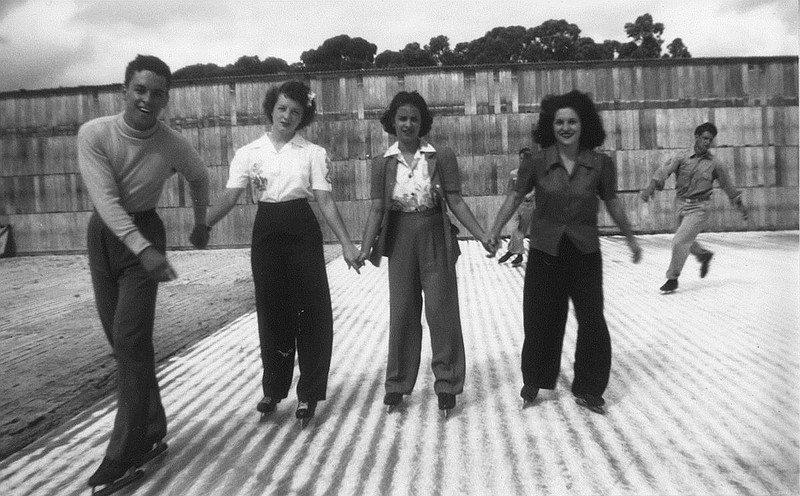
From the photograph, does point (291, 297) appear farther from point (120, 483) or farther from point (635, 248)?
point (635, 248)

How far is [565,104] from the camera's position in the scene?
4.12 m

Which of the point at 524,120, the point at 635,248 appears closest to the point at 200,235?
the point at 635,248

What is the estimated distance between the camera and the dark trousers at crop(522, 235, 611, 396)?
405 cm

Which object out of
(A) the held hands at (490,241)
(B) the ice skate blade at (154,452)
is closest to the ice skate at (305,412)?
(B) the ice skate blade at (154,452)

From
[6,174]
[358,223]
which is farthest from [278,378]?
[6,174]

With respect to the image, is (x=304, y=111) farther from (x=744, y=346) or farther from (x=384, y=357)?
(x=744, y=346)

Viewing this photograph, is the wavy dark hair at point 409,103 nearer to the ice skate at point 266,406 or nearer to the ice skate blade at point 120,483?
the ice skate at point 266,406

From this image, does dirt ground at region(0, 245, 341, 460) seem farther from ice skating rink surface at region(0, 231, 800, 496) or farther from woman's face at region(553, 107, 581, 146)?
woman's face at region(553, 107, 581, 146)

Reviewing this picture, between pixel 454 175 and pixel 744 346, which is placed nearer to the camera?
pixel 454 175

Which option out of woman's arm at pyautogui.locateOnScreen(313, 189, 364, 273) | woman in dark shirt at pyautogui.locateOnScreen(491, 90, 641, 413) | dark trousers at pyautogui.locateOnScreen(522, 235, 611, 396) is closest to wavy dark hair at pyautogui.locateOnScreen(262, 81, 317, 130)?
woman's arm at pyautogui.locateOnScreen(313, 189, 364, 273)

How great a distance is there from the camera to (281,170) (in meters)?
3.96

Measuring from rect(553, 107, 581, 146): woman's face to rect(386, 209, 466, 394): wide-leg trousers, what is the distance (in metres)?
0.85

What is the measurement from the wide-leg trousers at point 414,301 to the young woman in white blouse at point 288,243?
36 centimetres

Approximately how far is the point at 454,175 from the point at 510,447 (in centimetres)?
160
